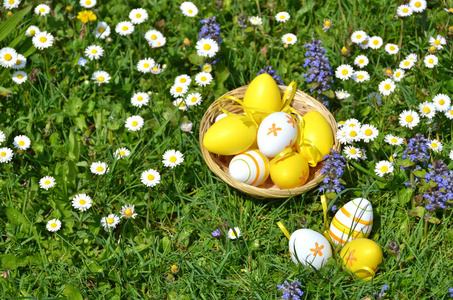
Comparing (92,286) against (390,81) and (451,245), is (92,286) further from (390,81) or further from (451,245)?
(390,81)

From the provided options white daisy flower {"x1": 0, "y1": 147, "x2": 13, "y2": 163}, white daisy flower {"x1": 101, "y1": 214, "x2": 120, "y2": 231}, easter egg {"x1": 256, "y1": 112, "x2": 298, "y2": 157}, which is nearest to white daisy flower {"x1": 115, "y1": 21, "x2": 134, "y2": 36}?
white daisy flower {"x1": 0, "y1": 147, "x2": 13, "y2": 163}

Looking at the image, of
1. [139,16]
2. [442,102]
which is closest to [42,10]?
[139,16]

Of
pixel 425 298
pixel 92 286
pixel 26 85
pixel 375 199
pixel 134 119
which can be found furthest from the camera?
pixel 26 85

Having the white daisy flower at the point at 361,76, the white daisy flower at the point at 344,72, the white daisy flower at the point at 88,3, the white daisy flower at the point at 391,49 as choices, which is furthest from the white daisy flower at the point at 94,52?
the white daisy flower at the point at 391,49

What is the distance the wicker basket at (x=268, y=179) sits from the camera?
2.78 meters

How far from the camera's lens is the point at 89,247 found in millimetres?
2816

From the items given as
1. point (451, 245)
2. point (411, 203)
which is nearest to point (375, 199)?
point (411, 203)

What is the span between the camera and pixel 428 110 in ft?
9.92

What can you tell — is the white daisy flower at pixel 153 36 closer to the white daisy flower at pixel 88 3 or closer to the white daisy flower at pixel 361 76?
the white daisy flower at pixel 88 3

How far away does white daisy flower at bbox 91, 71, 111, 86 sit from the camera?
132 inches

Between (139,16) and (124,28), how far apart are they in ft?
0.44

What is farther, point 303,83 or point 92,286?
point 303,83

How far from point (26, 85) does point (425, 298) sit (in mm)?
2722

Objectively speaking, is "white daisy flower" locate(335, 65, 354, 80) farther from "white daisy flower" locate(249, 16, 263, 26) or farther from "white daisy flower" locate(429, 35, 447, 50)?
"white daisy flower" locate(249, 16, 263, 26)
